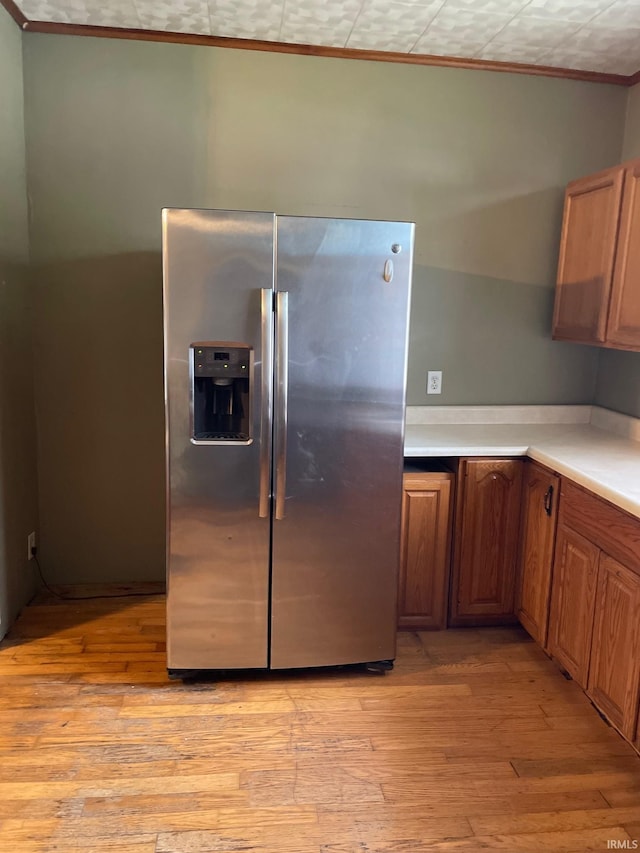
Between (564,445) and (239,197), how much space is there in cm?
179

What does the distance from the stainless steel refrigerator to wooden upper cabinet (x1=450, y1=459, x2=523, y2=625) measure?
42 centimetres

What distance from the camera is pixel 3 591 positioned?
2627mm

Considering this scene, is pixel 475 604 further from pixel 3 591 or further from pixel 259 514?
pixel 3 591

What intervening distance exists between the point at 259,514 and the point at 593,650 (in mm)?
1237

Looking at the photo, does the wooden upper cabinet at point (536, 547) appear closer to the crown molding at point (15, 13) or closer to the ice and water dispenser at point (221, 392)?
the ice and water dispenser at point (221, 392)

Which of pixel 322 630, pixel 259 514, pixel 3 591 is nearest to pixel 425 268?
pixel 259 514

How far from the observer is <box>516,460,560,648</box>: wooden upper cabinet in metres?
2.48

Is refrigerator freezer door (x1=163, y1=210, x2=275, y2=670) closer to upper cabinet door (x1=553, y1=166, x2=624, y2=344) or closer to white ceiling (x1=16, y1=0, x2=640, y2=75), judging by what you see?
white ceiling (x1=16, y1=0, x2=640, y2=75)

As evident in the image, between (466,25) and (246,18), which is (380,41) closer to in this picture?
(466,25)

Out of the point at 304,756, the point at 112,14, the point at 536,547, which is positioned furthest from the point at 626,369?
the point at 112,14

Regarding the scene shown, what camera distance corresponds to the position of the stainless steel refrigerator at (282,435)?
2154 mm

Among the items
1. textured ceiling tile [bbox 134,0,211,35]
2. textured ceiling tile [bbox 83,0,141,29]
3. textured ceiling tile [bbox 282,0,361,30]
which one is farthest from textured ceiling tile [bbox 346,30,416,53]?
textured ceiling tile [bbox 83,0,141,29]

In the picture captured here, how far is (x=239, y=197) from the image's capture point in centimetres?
288

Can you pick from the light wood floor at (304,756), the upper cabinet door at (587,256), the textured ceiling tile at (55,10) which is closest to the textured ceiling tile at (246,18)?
the textured ceiling tile at (55,10)
